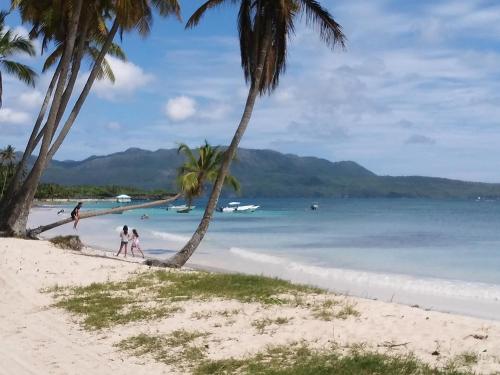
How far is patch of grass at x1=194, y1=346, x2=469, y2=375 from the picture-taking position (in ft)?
20.7

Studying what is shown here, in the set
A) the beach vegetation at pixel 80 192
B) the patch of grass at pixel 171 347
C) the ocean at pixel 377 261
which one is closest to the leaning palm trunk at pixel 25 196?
the ocean at pixel 377 261

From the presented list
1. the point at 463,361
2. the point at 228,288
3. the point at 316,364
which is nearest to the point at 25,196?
the point at 228,288

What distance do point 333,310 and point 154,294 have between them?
381cm

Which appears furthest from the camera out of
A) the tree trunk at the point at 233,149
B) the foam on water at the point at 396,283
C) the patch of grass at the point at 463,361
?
the foam on water at the point at 396,283

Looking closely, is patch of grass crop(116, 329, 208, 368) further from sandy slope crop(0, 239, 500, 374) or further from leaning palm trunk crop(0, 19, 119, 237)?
leaning palm trunk crop(0, 19, 119, 237)

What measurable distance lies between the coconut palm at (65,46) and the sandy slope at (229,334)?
9157 millimetres

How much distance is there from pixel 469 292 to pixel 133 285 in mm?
11041

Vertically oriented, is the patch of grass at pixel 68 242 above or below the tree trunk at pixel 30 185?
below

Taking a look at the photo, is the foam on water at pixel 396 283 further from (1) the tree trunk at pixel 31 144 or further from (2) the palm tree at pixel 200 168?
(1) the tree trunk at pixel 31 144

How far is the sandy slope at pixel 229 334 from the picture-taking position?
7062mm

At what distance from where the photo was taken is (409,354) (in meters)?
6.95

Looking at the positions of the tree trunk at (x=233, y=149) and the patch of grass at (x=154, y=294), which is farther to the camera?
the tree trunk at (x=233, y=149)

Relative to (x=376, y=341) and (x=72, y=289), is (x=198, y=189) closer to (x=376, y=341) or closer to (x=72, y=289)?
(x=72, y=289)

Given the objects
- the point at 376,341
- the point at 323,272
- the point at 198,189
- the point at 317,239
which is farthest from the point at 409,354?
the point at 317,239
